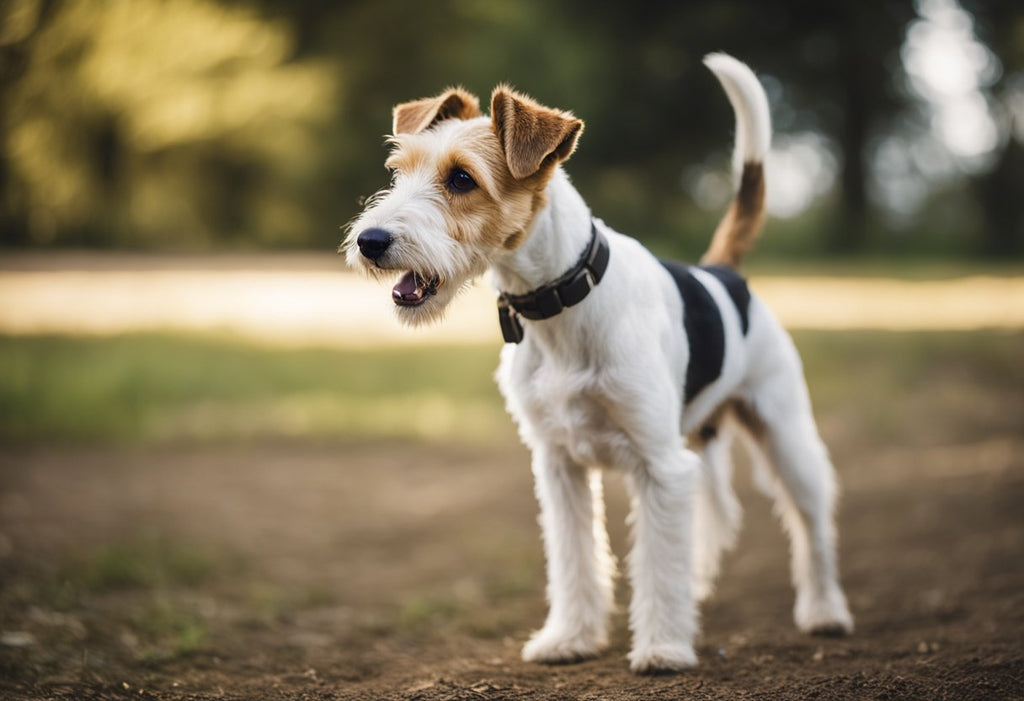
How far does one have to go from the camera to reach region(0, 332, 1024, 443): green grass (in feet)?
26.2

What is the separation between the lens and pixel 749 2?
23.1m

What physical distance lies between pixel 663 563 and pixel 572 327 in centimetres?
93

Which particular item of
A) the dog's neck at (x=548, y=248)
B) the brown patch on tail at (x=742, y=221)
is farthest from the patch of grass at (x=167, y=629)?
the brown patch on tail at (x=742, y=221)

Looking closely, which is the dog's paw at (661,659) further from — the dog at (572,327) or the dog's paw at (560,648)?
the dog's paw at (560,648)

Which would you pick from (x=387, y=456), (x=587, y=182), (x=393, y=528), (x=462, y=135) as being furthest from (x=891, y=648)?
(x=587, y=182)

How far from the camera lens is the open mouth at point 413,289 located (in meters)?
3.12

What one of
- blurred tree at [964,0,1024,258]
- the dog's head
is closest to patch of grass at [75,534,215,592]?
the dog's head

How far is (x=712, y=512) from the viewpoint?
4238 mm

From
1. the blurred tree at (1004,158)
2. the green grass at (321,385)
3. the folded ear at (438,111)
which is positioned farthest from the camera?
the blurred tree at (1004,158)

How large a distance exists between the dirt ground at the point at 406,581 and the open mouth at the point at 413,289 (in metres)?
1.32

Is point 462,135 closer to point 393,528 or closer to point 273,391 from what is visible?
point 393,528

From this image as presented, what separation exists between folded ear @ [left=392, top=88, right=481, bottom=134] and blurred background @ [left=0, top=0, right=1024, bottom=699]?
739mm

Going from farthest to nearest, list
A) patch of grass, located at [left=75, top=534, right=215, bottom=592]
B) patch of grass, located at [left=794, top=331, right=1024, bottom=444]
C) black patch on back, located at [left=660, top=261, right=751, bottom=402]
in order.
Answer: patch of grass, located at [left=794, top=331, right=1024, bottom=444] → patch of grass, located at [left=75, top=534, right=215, bottom=592] → black patch on back, located at [left=660, top=261, right=751, bottom=402]

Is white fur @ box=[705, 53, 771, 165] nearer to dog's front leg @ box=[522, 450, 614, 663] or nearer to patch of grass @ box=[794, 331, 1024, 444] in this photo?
dog's front leg @ box=[522, 450, 614, 663]
